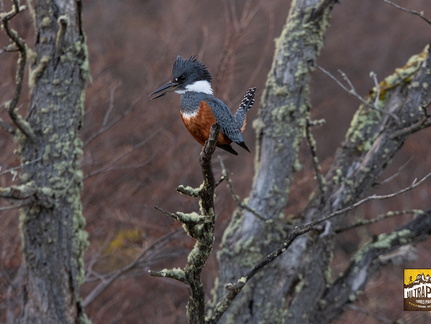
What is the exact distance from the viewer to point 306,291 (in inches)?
182

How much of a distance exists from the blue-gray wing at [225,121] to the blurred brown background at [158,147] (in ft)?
5.08

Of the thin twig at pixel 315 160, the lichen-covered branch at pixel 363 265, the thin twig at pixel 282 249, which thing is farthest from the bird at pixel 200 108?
the lichen-covered branch at pixel 363 265

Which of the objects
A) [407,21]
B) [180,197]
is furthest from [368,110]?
[407,21]

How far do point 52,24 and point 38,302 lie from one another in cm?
176

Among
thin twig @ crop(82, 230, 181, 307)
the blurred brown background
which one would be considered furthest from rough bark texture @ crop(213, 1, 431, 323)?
thin twig @ crop(82, 230, 181, 307)

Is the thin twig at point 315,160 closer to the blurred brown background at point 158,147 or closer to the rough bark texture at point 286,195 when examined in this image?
the rough bark texture at point 286,195

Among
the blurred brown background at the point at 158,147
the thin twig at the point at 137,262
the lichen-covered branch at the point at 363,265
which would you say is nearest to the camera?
the lichen-covered branch at the point at 363,265

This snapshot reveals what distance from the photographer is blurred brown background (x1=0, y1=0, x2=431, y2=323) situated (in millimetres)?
5457

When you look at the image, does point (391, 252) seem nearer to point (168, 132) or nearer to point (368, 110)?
point (368, 110)

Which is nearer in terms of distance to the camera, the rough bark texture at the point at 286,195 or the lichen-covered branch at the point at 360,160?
the lichen-covered branch at the point at 360,160

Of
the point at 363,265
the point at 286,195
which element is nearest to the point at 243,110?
the point at 286,195

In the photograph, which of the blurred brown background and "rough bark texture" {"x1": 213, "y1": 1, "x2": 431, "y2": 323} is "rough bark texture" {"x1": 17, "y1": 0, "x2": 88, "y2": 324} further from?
"rough bark texture" {"x1": 213, "y1": 1, "x2": 431, "y2": 323}

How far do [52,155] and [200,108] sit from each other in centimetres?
160

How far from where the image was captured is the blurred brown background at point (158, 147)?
5457 millimetres
